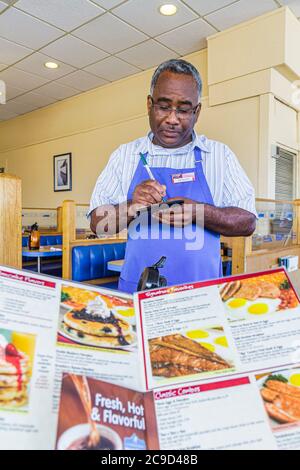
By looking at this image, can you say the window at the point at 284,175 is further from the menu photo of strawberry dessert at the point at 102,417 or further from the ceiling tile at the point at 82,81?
the menu photo of strawberry dessert at the point at 102,417

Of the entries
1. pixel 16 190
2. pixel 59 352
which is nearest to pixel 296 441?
pixel 59 352

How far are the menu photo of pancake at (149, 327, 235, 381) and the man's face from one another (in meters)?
0.63

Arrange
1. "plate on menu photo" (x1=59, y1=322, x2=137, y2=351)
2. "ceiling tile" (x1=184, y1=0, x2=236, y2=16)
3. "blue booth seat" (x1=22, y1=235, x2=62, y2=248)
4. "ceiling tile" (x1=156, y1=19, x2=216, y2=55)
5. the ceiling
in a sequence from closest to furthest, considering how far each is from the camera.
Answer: "plate on menu photo" (x1=59, y1=322, x2=137, y2=351)
"ceiling tile" (x1=184, y1=0, x2=236, y2=16)
the ceiling
"ceiling tile" (x1=156, y1=19, x2=216, y2=55)
"blue booth seat" (x1=22, y1=235, x2=62, y2=248)

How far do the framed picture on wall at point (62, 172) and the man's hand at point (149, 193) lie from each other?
5.51m

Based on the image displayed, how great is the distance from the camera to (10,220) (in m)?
1.34

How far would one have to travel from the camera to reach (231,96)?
13.2ft

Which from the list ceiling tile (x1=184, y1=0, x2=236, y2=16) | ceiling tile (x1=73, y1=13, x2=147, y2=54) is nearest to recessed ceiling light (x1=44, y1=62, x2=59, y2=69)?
ceiling tile (x1=73, y1=13, x2=147, y2=54)

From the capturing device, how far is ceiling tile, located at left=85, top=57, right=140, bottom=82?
187 inches

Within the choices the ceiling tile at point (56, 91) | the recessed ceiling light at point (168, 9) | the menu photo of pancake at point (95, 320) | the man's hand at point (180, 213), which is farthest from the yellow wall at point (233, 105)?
the menu photo of pancake at point (95, 320)

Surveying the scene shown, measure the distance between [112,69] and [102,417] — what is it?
17.4 feet

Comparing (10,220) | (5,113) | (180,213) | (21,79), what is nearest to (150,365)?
(180,213)

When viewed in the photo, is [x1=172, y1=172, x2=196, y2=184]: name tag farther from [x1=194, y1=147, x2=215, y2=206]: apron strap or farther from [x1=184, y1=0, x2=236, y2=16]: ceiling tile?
[x1=184, y1=0, x2=236, y2=16]: ceiling tile

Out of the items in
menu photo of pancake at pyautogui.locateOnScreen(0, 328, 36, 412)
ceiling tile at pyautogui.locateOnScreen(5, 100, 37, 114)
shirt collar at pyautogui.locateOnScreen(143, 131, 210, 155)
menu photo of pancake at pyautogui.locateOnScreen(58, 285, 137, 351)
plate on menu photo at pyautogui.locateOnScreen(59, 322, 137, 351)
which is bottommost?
A: menu photo of pancake at pyautogui.locateOnScreen(0, 328, 36, 412)
